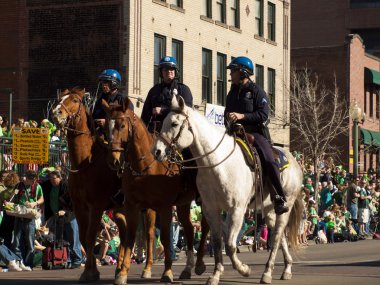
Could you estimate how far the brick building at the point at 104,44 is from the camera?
3788 cm

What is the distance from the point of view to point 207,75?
43875 millimetres

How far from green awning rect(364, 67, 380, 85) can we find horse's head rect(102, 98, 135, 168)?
52.8 meters

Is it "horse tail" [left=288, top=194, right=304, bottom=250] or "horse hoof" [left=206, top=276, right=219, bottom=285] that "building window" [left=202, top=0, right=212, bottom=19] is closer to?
"horse tail" [left=288, top=194, right=304, bottom=250]

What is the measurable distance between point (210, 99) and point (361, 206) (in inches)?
336

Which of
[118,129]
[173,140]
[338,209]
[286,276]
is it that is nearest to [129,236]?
[118,129]

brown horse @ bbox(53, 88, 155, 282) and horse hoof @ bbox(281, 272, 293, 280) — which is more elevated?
brown horse @ bbox(53, 88, 155, 282)

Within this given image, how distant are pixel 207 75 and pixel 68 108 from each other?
93.5ft

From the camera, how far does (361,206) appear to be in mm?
38875

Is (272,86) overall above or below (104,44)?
below

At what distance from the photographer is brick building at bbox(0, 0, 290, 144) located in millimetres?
37875

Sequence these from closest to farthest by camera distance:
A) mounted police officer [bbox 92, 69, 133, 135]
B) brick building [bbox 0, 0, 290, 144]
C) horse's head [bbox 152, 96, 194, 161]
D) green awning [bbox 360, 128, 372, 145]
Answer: horse's head [bbox 152, 96, 194, 161], mounted police officer [bbox 92, 69, 133, 135], brick building [bbox 0, 0, 290, 144], green awning [bbox 360, 128, 372, 145]

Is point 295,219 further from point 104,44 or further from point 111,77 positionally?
point 104,44

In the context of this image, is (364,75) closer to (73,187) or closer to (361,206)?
(361,206)

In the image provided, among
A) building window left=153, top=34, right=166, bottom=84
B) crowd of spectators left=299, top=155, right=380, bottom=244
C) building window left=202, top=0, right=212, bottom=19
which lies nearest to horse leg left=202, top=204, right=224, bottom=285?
crowd of spectators left=299, top=155, right=380, bottom=244
